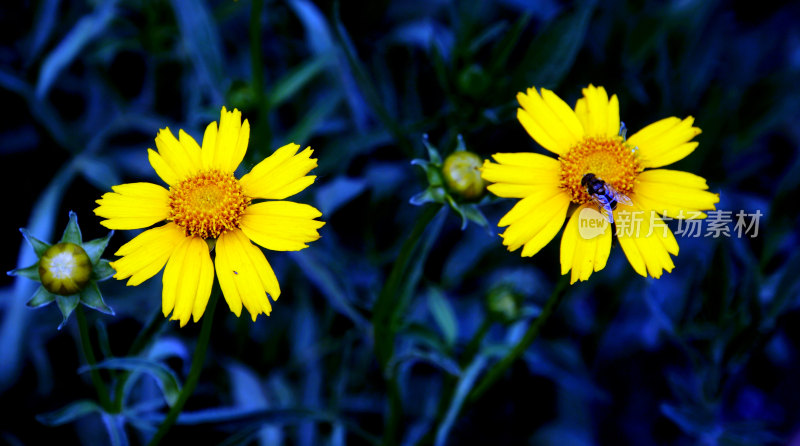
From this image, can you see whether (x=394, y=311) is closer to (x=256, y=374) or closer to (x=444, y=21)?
(x=256, y=374)

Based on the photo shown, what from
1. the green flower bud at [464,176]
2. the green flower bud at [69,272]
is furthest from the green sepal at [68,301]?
the green flower bud at [464,176]

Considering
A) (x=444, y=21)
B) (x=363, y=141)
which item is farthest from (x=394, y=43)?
(x=363, y=141)

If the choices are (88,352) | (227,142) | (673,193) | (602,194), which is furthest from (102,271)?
(673,193)

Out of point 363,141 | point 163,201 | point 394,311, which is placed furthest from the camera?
point 363,141

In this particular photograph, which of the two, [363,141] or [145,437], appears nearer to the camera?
[145,437]

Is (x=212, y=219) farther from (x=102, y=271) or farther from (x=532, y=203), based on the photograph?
(x=532, y=203)

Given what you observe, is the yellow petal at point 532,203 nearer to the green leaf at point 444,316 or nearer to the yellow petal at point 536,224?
the yellow petal at point 536,224

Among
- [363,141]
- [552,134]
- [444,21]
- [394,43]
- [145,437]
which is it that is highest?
[444,21]
